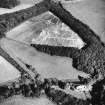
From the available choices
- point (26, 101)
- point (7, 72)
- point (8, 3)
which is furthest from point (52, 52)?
point (8, 3)

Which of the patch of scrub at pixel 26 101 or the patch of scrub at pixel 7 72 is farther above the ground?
the patch of scrub at pixel 7 72

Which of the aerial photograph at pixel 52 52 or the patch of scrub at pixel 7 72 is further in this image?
the patch of scrub at pixel 7 72

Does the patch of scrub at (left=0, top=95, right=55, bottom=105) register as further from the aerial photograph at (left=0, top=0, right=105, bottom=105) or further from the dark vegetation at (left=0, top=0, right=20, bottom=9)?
the dark vegetation at (left=0, top=0, right=20, bottom=9)

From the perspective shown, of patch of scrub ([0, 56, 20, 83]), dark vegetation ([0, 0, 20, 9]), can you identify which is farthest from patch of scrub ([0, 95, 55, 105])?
dark vegetation ([0, 0, 20, 9])

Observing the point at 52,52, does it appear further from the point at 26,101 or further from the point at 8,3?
the point at 8,3

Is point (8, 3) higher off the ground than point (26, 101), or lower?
higher

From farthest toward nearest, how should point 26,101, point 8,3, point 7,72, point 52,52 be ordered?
1. point 8,3
2. point 52,52
3. point 7,72
4. point 26,101

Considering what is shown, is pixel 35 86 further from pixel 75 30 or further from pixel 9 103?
pixel 75 30

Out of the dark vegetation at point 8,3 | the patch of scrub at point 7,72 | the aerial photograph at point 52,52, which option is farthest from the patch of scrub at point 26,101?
the dark vegetation at point 8,3

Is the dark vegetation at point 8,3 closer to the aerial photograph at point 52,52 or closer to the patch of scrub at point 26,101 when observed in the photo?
the aerial photograph at point 52,52
